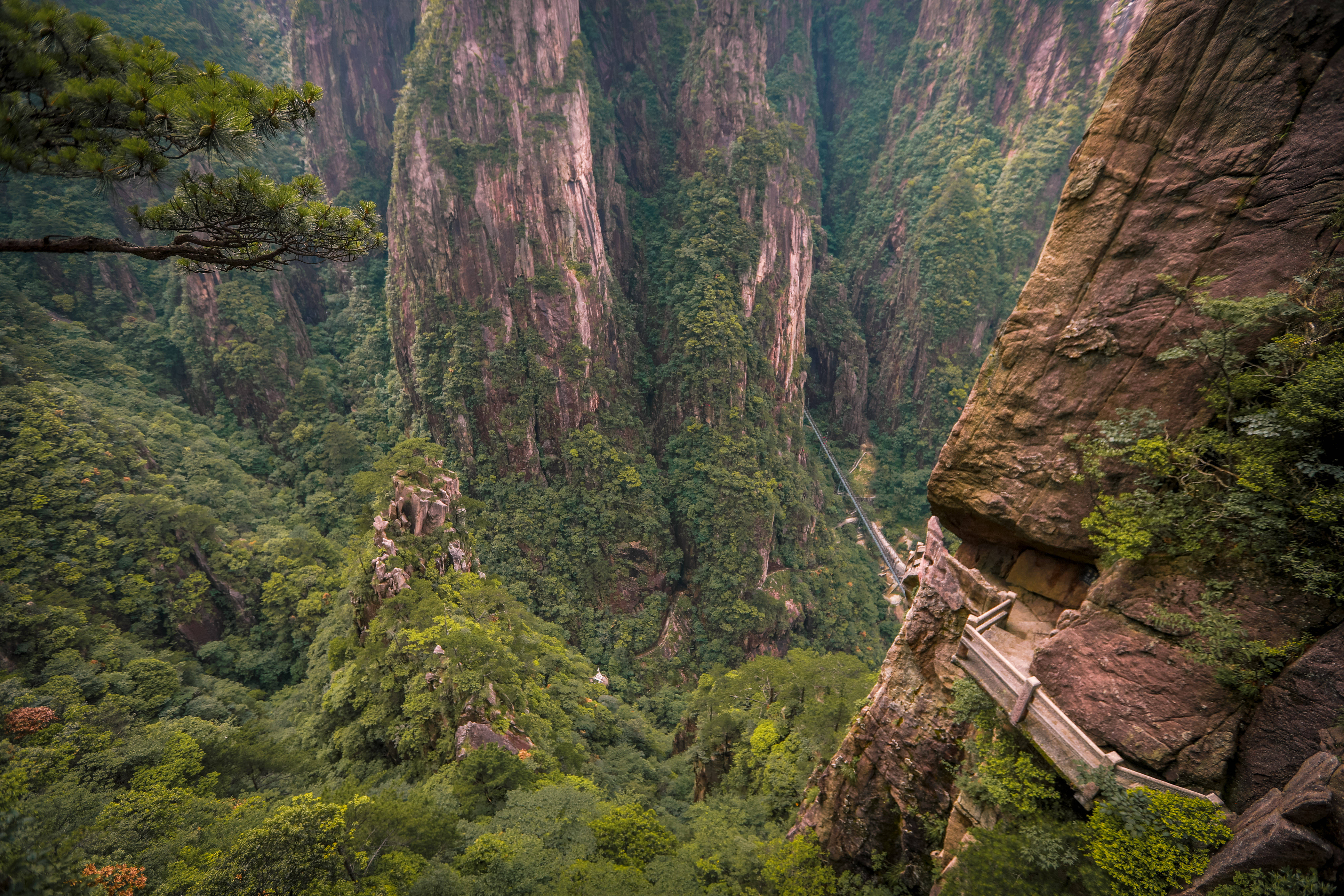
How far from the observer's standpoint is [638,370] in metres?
47.2

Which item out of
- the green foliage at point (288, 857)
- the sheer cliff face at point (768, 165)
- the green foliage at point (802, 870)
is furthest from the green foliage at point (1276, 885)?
the sheer cliff face at point (768, 165)

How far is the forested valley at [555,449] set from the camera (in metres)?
6.33

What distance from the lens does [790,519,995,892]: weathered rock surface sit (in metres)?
9.26

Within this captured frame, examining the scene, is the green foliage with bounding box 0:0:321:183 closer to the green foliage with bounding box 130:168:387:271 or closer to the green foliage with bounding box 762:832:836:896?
the green foliage with bounding box 130:168:387:271

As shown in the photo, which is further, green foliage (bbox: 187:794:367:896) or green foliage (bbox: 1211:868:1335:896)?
green foliage (bbox: 187:794:367:896)

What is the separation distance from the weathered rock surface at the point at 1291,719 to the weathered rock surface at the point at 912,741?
136 inches

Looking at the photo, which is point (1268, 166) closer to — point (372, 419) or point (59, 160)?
point (59, 160)

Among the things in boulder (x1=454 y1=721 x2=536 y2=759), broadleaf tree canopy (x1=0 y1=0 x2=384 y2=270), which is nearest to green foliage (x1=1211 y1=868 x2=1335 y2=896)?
broadleaf tree canopy (x1=0 y1=0 x2=384 y2=270)

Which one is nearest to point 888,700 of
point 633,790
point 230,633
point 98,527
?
point 633,790

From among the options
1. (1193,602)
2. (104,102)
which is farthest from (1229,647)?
(104,102)

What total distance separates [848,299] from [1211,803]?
64.3 meters

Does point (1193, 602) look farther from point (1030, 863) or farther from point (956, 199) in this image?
point (956, 199)

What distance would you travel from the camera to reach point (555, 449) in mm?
40938

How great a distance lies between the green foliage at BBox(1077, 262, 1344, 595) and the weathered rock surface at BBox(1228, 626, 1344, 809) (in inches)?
29.2
